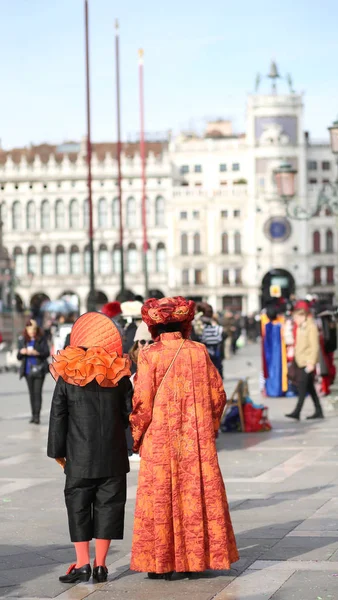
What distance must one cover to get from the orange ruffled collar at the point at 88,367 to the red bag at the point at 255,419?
839 cm

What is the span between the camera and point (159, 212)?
90.0 m

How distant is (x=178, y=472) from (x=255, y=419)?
27.8 feet

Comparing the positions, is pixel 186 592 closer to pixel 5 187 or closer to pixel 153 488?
pixel 153 488

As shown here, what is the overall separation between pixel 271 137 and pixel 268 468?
259ft

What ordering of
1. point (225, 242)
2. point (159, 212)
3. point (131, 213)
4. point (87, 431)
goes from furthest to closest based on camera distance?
1. point (131, 213)
2. point (159, 212)
3. point (225, 242)
4. point (87, 431)

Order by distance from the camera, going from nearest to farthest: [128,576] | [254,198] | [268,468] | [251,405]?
[128,576] → [268,468] → [251,405] → [254,198]

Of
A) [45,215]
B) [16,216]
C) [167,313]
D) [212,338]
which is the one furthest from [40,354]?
[16,216]

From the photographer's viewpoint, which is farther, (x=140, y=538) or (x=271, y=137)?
(x=271, y=137)

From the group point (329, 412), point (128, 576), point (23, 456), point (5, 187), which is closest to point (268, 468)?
point (23, 456)

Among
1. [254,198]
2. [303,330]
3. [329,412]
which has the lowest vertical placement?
[329,412]

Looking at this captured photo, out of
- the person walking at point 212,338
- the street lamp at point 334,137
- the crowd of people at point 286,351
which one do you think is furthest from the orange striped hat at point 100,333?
the street lamp at point 334,137

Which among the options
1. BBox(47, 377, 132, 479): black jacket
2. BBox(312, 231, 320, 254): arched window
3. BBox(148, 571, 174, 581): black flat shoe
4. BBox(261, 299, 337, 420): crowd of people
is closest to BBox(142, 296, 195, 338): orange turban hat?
BBox(47, 377, 132, 479): black jacket

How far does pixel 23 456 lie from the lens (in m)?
12.5

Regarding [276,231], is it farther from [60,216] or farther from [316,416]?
[316,416]
